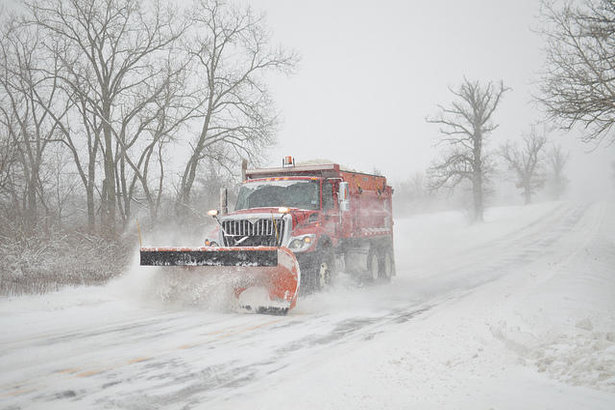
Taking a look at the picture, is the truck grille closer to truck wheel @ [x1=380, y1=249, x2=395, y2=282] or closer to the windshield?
the windshield

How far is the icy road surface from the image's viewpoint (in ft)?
12.6

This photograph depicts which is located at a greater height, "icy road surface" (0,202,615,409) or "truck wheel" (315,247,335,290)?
"truck wheel" (315,247,335,290)

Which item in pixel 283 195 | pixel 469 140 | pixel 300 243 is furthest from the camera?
pixel 469 140

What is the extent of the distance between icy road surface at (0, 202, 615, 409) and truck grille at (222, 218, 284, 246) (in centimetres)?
135

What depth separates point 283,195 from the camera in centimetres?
981

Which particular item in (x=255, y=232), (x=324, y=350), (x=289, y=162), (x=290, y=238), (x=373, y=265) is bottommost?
(x=324, y=350)

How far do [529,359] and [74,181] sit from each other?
27584 mm

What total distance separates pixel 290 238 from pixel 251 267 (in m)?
1.12

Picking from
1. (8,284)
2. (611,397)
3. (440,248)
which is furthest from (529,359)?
(440,248)

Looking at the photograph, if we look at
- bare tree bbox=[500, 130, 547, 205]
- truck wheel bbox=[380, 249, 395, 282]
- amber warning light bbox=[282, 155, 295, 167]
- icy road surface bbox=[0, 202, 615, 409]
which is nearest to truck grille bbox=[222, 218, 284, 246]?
icy road surface bbox=[0, 202, 615, 409]

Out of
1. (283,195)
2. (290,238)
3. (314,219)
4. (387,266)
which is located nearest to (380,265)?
(387,266)

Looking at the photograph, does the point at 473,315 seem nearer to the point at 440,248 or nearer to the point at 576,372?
the point at 576,372

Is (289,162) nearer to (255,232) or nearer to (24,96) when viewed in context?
(255,232)

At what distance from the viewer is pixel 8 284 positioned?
9586mm
